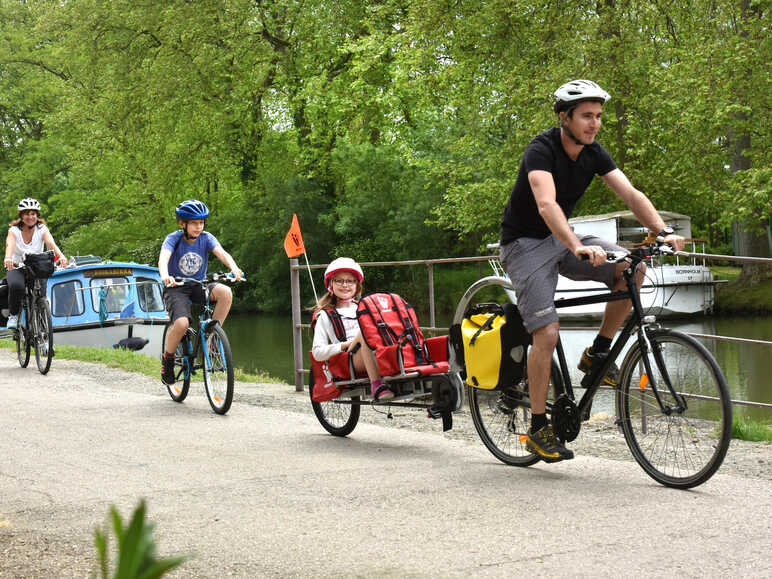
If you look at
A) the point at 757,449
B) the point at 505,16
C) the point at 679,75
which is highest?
the point at 505,16

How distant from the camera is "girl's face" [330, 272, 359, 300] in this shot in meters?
6.76

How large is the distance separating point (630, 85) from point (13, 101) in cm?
3101

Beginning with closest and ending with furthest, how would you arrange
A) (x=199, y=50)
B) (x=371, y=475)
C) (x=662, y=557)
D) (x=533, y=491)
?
(x=662, y=557) → (x=533, y=491) → (x=371, y=475) → (x=199, y=50)

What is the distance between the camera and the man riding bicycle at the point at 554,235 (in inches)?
187

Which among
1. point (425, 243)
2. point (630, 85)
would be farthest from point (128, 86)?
point (630, 85)

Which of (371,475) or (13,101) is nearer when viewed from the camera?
(371,475)

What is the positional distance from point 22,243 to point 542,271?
827cm

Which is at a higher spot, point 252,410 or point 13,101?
point 13,101

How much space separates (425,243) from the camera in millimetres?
37438

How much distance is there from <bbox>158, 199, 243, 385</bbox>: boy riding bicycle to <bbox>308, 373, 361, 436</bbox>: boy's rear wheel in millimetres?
1925

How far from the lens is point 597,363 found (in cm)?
495

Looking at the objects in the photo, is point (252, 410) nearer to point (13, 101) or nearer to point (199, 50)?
point (199, 50)

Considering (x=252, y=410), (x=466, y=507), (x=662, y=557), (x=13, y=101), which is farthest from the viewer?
(x=13, y=101)

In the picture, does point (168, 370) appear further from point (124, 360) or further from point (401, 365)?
point (124, 360)
